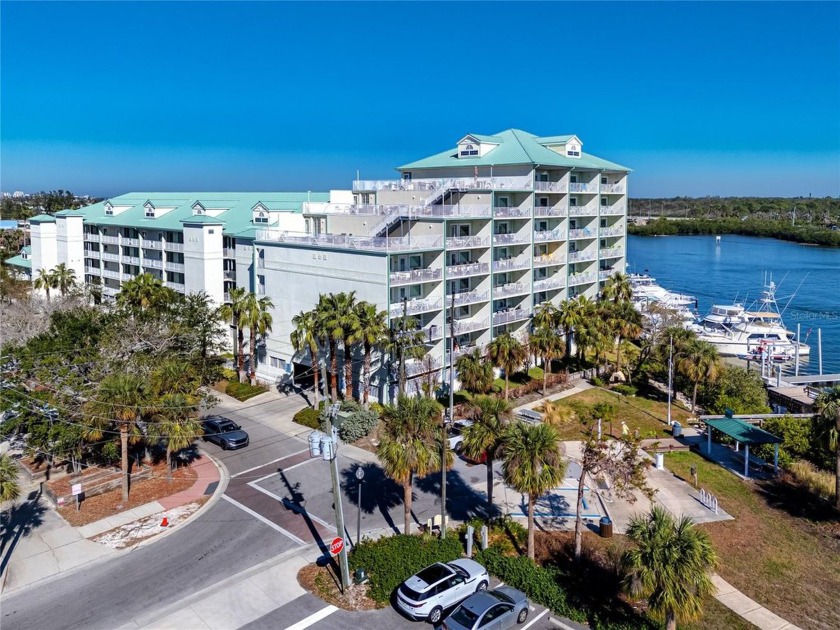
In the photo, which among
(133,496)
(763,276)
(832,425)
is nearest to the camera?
(832,425)

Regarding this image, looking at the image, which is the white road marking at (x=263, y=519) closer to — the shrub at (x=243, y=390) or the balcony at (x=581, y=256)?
the shrub at (x=243, y=390)

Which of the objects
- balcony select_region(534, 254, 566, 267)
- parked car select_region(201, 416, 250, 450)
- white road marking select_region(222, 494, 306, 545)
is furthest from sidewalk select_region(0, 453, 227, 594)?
balcony select_region(534, 254, 566, 267)

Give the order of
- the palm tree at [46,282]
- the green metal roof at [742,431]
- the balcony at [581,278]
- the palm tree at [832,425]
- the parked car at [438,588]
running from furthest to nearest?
the palm tree at [46,282], the balcony at [581,278], the green metal roof at [742,431], the palm tree at [832,425], the parked car at [438,588]

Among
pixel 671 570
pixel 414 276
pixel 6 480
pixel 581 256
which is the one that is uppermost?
pixel 581 256

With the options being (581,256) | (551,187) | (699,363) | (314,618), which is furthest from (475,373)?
(581,256)

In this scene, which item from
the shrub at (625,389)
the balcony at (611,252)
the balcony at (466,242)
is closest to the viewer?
the balcony at (466,242)

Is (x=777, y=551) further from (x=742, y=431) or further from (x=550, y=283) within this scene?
(x=550, y=283)

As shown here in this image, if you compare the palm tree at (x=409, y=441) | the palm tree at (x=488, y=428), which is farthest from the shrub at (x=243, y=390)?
the palm tree at (x=488, y=428)
